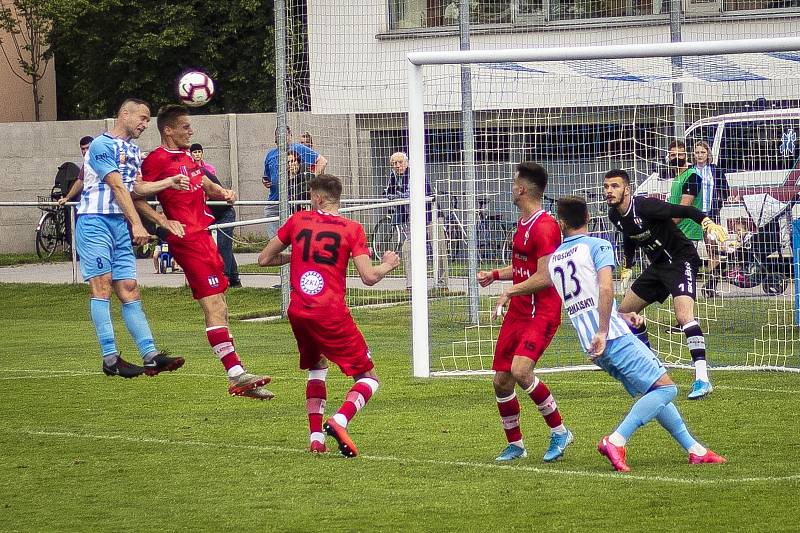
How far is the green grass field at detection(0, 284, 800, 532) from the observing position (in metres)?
7.20

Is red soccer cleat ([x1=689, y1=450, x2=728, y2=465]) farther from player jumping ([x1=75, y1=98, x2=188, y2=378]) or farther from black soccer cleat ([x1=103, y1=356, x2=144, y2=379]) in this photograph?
black soccer cleat ([x1=103, y1=356, x2=144, y2=379])

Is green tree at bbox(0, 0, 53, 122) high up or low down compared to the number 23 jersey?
up

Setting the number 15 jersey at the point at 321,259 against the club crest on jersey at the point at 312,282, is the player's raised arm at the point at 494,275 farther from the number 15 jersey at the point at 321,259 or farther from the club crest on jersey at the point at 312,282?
the club crest on jersey at the point at 312,282

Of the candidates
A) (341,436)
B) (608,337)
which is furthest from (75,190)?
(608,337)

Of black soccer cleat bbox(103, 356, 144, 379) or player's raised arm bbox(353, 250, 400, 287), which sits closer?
player's raised arm bbox(353, 250, 400, 287)

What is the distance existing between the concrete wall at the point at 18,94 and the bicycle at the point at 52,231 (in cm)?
1429

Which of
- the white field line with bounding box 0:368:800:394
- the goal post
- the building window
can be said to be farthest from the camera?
the building window

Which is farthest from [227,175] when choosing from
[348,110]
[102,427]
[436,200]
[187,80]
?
[102,427]

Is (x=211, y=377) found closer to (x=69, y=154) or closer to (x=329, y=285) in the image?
(x=329, y=285)

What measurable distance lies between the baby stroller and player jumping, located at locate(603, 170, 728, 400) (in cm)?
327

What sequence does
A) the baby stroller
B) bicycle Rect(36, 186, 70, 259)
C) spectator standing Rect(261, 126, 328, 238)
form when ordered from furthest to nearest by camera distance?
1. bicycle Rect(36, 186, 70, 259)
2. spectator standing Rect(261, 126, 328, 238)
3. the baby stroller

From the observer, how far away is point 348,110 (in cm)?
1952

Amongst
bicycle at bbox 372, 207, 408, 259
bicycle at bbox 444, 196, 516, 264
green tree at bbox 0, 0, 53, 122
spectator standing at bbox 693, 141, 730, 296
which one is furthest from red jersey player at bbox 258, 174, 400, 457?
green tree at bbox 0, 0, 53, 122

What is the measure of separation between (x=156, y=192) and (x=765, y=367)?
6.01 meters
